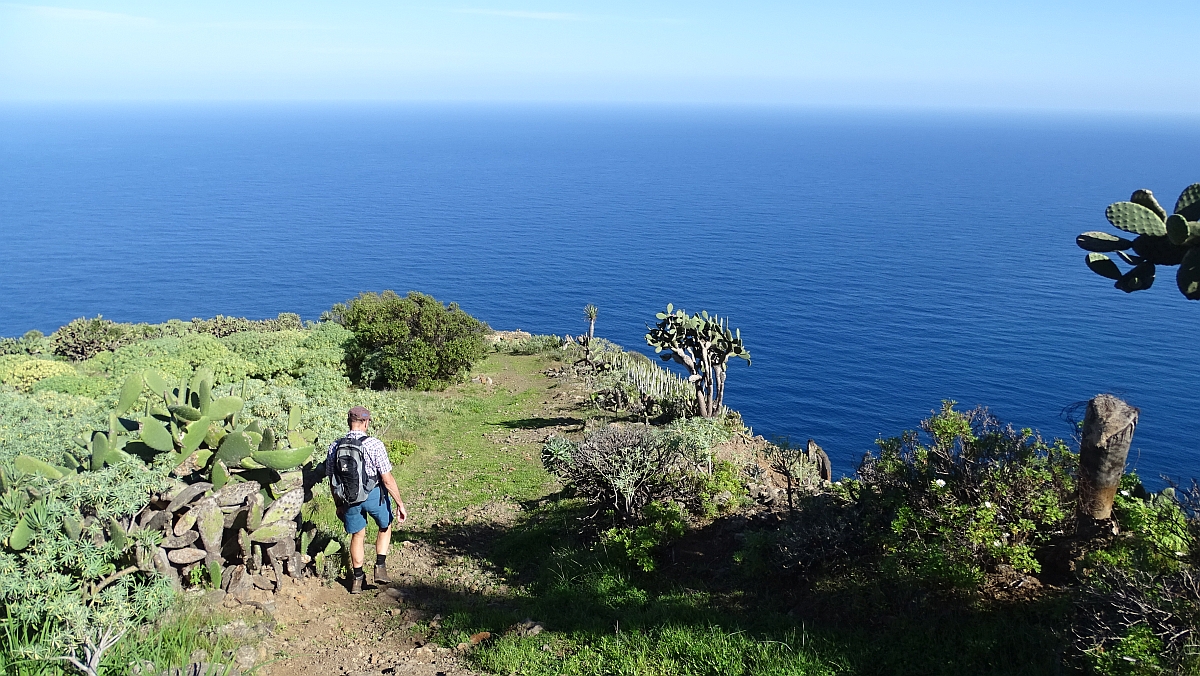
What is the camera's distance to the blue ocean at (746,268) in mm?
45688

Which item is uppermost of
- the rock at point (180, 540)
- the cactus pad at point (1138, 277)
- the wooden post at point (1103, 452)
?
the cactus pad at point (1138, 277)

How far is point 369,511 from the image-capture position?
8312mm

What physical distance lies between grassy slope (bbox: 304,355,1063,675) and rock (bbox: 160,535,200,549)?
2.53 meters

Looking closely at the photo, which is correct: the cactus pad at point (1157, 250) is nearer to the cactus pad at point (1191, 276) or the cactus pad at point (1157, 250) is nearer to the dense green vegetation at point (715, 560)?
the cactus pad at point (1191, 276)

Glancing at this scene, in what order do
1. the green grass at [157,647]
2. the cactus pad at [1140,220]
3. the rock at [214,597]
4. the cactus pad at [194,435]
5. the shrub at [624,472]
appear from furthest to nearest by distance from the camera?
the shrub at [624,472] < the cactus pad at [194,435] < the rock at [214,597] < the cactus pad at [1140,220] < the green grass at [157,647]

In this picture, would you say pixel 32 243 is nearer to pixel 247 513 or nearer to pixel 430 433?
pixel 430 433

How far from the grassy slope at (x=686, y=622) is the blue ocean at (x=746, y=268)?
211cm

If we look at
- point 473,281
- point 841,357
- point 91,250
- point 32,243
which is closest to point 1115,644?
point 841,357

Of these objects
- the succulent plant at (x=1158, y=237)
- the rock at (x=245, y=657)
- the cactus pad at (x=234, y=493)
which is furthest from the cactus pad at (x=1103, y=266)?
the cactus pad at (x=234, y=493)

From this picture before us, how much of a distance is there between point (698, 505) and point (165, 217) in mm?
129435

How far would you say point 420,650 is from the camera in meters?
7.13

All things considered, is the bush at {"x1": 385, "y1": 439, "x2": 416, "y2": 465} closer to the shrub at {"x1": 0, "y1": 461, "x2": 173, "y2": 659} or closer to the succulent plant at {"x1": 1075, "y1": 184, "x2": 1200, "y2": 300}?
the shrub at {"x1": 0, "y1": 461, "x2": 173, "y2": 659}

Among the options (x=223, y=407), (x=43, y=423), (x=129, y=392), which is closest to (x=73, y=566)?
(x=223, y=407)

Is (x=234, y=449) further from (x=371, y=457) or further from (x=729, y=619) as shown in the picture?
(x=729, y=619)
